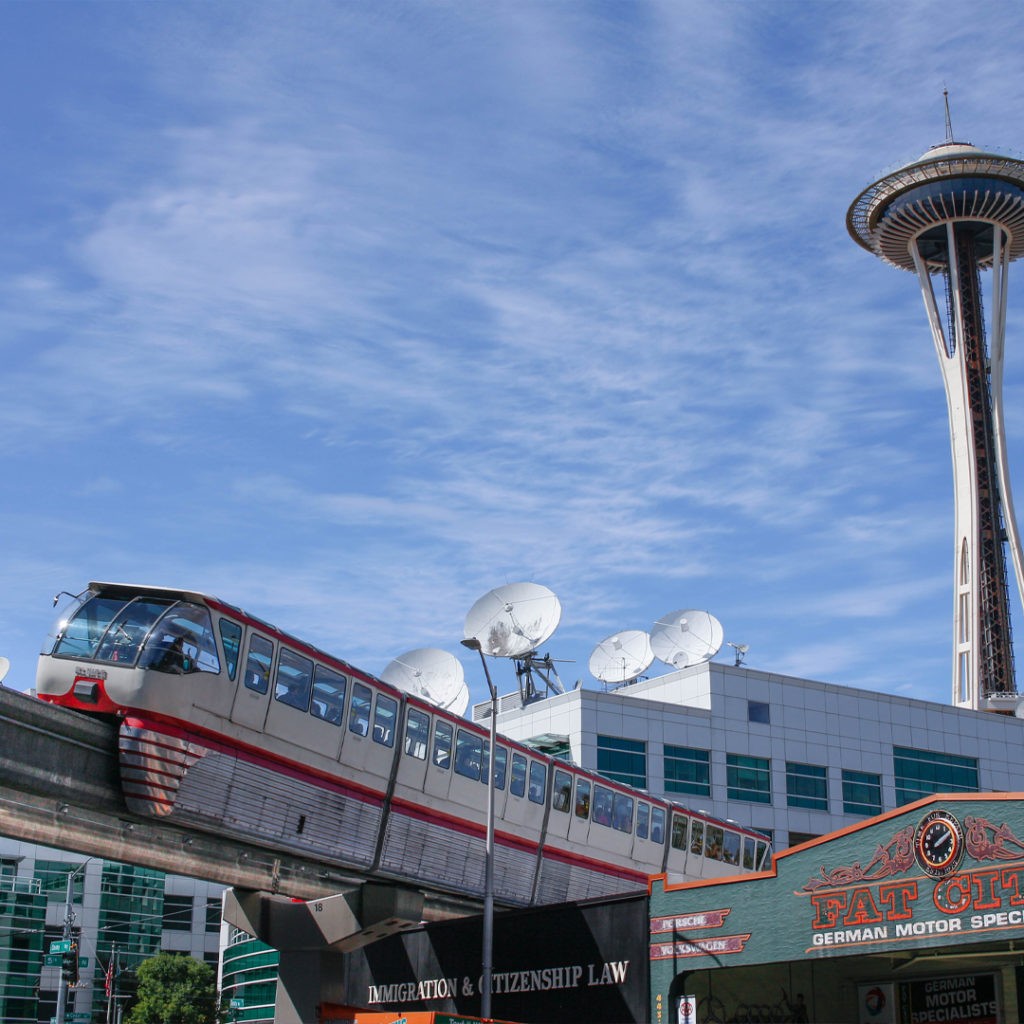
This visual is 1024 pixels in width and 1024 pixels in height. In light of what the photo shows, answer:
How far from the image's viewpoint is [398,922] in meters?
32.1

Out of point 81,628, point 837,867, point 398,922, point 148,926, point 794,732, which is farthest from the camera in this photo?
point 148,926

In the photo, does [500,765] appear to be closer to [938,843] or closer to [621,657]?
[938,843]

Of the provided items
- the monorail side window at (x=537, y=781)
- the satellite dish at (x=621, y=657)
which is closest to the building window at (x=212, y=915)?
the satellite dish at (x=621, y=657)

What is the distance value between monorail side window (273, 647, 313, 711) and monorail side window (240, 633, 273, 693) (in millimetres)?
334

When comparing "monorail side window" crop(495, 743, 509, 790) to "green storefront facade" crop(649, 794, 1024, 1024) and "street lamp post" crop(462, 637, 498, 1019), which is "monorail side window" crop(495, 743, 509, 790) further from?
"green storefront facade" crop(649, 794, 1024, 1024)

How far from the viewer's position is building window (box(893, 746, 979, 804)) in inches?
2734

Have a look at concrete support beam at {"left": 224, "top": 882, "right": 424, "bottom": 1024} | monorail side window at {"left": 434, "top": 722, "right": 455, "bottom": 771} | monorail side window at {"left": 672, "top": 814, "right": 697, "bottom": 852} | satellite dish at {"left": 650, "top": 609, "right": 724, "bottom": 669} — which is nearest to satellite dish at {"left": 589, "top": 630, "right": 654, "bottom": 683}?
satellite dish at {"left": 650, "top": 609, "right": 724, "bottom": 669}

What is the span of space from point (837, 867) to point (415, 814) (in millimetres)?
9205

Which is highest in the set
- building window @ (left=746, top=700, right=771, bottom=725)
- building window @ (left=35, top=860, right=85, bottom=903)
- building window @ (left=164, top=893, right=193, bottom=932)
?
building window @ (left=746, top=700, right=771, bottom=725)

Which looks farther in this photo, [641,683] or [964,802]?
[641,683]

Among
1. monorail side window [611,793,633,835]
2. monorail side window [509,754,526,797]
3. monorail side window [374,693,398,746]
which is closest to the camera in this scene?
monorail side window [374,693,398,746]

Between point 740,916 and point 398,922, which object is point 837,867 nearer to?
point 740,916

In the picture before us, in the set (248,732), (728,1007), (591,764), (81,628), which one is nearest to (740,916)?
(728,1007)

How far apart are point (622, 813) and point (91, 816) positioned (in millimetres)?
17314
